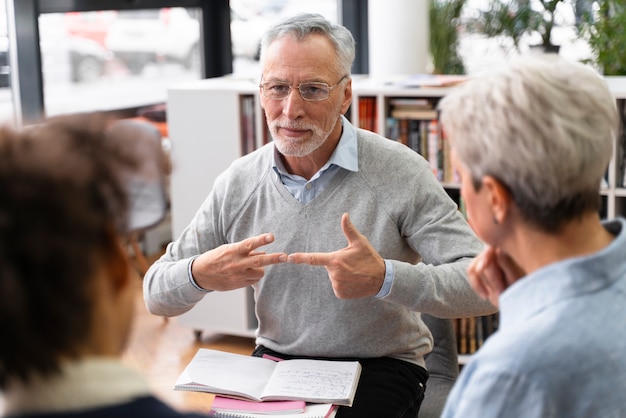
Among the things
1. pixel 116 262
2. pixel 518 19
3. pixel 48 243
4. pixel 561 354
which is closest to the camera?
pixel 48 243

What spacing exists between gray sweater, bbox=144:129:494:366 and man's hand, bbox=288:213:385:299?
5.6 inches

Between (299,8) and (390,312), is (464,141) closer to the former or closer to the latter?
(390,312)

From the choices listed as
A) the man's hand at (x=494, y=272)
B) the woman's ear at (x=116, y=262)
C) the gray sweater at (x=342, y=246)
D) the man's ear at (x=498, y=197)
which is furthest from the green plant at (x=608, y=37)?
the woman's ear at (x=116, y=262)

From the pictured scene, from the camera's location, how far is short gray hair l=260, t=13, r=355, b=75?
92.5 inches

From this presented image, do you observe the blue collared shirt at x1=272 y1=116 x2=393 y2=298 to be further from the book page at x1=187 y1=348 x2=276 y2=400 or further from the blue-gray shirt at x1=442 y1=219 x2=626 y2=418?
the blue-gray shirt at x1=442 y1=219 x2=626 y2=418

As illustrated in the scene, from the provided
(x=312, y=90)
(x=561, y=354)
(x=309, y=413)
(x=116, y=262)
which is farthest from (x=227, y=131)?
(x=116, y=262)

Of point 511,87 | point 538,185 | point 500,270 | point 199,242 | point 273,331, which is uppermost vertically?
point 511,87

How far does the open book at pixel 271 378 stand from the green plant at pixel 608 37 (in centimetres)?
311

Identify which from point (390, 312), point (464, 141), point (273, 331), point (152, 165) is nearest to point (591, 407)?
point (464, 141)

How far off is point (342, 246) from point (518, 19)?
3.61 meters

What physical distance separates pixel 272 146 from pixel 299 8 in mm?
4211

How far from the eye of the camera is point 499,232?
4.58 ft

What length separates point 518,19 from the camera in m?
5.46

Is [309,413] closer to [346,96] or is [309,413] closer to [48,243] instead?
[346,96]
